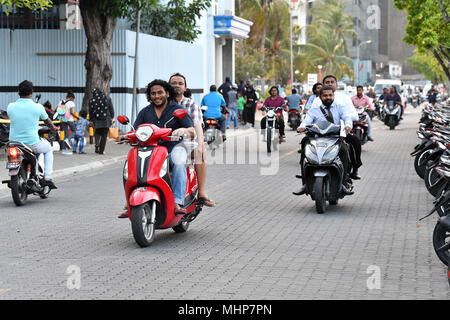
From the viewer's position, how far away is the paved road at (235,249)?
23.2 ft

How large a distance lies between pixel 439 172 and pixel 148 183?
121 inches

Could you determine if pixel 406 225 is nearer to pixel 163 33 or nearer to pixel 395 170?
pixel 395 170

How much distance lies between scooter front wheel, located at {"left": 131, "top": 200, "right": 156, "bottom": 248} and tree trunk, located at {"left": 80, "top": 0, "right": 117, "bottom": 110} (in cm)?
1703

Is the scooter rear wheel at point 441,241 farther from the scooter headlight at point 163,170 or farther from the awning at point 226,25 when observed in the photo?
the awning at point 226,25

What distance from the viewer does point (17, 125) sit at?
12.9m

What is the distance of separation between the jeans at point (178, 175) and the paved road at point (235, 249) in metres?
0.53

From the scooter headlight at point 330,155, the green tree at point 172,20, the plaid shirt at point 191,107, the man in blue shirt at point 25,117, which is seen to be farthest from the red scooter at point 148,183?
the green tree at point 172,20

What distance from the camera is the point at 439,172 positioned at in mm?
9289

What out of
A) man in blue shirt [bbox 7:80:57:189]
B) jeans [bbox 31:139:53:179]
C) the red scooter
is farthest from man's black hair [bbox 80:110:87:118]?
the red scooter

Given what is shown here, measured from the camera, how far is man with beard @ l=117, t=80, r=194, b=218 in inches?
369

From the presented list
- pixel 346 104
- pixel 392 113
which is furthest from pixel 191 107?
pixel 392 113

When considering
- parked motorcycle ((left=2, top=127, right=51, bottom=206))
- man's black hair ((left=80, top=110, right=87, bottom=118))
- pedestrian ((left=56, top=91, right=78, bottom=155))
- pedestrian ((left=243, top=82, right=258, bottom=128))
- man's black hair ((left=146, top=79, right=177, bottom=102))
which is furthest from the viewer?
pedestrian ((left=243, top=82, right=258, bottom=128))

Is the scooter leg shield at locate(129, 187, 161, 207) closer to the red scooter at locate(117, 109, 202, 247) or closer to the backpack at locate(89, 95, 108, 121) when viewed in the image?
the red scooter at locate(117, 109, 202, 247)
